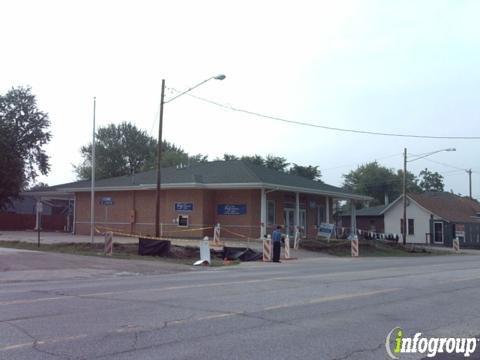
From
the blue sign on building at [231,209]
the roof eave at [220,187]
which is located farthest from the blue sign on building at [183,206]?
the blue sign on building at [231,209]

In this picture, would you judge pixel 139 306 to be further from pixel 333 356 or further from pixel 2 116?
pixel 2 116

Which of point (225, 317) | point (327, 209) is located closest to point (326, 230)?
point (327, 209)

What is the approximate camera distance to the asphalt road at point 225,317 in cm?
729

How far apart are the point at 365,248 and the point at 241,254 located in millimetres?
13130

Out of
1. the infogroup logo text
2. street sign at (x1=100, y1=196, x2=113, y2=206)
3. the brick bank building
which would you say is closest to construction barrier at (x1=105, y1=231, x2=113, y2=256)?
the brick bank building

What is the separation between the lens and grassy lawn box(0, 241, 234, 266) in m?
25.8

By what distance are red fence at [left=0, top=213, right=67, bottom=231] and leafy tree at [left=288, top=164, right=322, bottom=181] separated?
32.7 metres

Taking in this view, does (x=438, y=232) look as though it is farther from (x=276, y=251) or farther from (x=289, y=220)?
(x=276, y=251)

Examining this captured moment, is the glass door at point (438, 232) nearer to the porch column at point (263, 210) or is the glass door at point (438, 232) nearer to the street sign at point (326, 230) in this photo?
the street sign at point (326, 230)

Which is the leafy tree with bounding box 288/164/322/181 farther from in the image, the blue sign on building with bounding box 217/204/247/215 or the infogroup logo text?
the infogroup logo text

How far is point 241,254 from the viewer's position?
2745 cm

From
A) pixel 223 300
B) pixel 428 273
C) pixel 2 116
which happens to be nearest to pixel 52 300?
pixel 223 300

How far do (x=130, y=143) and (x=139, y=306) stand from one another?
72.4m

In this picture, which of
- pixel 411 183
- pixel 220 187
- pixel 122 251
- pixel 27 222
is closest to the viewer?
pixel 122 251
